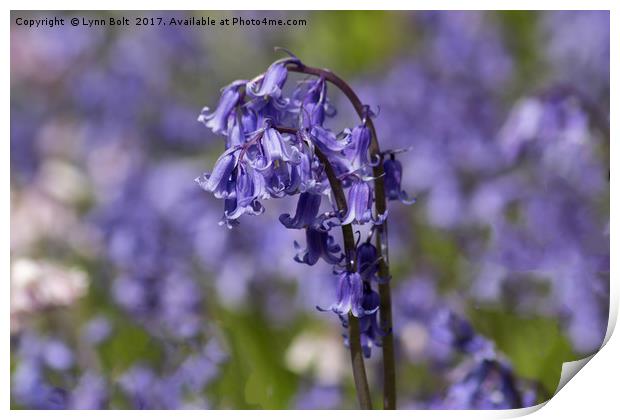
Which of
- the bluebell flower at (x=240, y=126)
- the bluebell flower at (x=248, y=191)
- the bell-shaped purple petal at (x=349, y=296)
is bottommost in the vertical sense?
the bell-shaped purple petal at (x=349, y=296)

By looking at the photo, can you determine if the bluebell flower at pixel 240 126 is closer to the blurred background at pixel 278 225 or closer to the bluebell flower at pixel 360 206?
the bluebell flower at pixel 360 206

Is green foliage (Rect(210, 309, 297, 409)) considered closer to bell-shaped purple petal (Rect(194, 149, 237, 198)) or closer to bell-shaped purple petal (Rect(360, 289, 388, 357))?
bell-shaped purple petal (Rect(360, 289, 388, 357))

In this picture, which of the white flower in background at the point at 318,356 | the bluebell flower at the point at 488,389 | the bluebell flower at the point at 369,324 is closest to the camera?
the bluebell flower at the point at 369,324

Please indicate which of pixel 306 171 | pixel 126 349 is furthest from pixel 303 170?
pixel 126 349

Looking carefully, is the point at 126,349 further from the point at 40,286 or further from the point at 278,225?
the point at 278,225

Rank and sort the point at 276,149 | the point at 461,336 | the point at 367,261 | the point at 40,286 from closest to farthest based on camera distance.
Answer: the point at 276,149 → the point at 367,261 → the point at 461,336 → the point at 40,286

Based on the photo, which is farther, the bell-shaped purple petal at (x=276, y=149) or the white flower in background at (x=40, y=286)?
the white flower in background at (x=40, y=286)

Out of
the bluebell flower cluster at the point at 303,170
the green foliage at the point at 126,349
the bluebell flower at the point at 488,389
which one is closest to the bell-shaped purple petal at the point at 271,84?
the bluebell flower cluster at the point at 303,170
